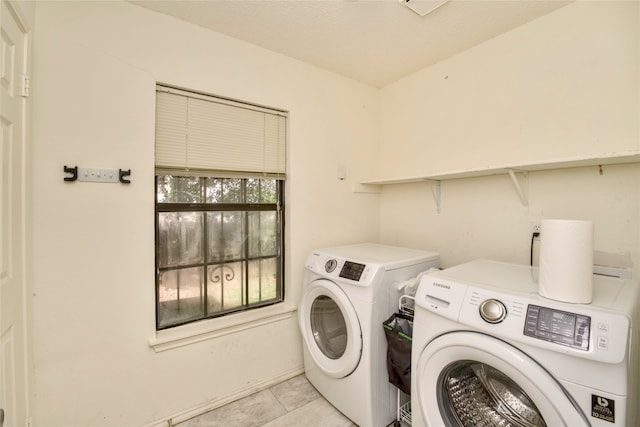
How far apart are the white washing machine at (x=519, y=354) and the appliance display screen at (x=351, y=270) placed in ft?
1.31

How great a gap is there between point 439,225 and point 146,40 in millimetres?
2272

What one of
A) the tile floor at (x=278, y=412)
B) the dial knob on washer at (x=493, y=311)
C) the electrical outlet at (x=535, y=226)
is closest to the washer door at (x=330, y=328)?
the tile floor at (x=278, y=412)

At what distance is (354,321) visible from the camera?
5.13ft

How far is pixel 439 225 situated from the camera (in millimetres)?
2193

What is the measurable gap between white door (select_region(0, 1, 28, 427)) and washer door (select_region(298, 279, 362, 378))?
136cm

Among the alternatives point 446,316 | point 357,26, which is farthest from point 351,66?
point 446,316

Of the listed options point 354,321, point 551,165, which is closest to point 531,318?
point 354,321

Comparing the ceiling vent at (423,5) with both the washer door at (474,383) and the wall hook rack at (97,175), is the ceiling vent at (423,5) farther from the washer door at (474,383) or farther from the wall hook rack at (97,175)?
the wall hook rack at (97,175)

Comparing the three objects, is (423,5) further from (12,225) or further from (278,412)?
(278,412)

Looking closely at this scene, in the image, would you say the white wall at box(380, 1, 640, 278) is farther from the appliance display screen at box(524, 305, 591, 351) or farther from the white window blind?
the white window blind

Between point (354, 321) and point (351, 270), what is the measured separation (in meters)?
0.28

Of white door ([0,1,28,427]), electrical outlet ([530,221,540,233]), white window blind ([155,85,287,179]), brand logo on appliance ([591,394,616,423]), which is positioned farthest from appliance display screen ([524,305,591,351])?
white door ([0,1,28,427])

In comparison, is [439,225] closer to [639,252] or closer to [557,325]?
[639,252]

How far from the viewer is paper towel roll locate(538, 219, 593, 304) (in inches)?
37.9
